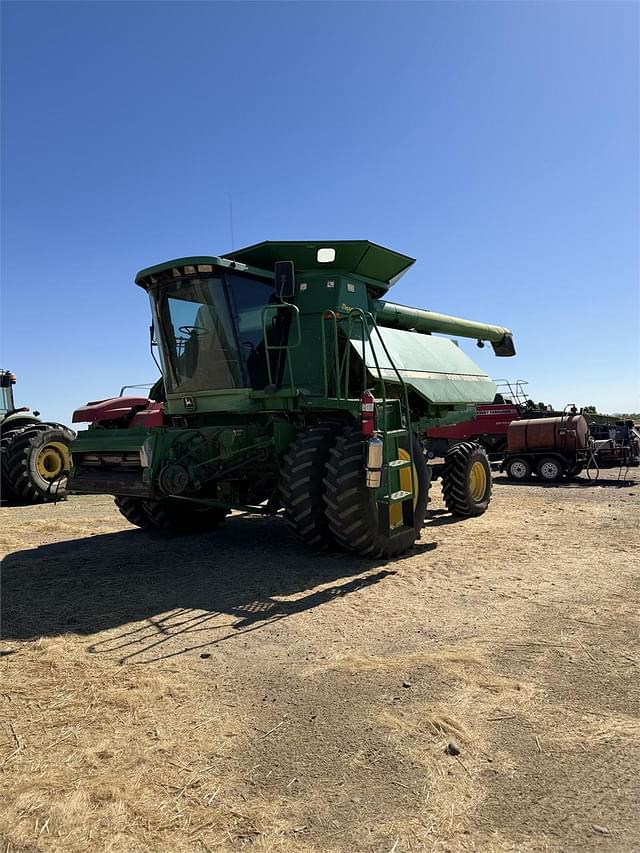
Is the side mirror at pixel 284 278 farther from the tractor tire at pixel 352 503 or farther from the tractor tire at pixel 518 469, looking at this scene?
the tractor tire at pixel 518 469

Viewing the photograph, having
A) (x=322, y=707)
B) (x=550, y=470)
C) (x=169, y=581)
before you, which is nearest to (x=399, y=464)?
(x=169, y=581)

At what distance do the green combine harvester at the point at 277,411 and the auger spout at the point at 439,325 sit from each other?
78 centimetres

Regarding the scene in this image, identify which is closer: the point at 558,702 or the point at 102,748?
the point at 102,748

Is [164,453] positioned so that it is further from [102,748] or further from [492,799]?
[492,799]

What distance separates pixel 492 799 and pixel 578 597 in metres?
2.91

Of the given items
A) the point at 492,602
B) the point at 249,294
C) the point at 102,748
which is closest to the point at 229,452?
the point at 249,294

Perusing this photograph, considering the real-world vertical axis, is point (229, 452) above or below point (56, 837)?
above

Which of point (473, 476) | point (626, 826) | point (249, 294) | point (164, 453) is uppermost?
point (249, 294)

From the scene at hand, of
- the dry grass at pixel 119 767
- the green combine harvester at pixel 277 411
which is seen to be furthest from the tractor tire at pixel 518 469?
the dry grass at pixel 119 767

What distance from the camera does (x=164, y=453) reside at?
629cm

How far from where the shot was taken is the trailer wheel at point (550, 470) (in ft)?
50.1

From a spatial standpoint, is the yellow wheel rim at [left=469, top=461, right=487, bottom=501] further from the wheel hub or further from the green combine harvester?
the wheel hub

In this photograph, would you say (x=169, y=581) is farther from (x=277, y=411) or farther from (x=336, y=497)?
(x=277, y=411)

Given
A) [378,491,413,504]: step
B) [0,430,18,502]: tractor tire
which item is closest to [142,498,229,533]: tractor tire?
[378,491,413,504]: step
